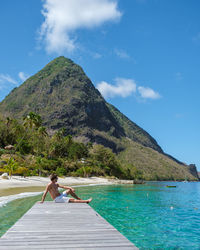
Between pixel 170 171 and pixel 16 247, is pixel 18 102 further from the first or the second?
pixel 16 247

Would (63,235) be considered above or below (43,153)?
below

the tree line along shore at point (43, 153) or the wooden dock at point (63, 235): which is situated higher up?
the tree line along shore at point (43, 153)

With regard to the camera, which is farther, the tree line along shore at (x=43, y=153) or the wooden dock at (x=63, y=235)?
the tree line along shore at (x=43, y=153)

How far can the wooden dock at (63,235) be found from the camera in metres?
4.71

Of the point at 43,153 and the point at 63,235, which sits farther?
the point at 43,153

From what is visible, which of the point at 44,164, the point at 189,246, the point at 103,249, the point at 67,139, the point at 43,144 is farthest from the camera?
the point at 67,139

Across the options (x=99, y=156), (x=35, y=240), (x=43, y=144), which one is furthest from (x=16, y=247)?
(x=99, y=156)

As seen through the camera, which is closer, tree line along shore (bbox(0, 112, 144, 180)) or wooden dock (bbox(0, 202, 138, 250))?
wooden dock (bbox(0, 202, 138, 250))

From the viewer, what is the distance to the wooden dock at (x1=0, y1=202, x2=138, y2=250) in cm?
471

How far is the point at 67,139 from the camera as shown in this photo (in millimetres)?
96438

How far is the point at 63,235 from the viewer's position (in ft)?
18.4

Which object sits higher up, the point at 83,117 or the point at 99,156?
the point at 83,117

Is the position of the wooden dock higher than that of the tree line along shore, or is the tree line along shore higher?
the tree line along shore

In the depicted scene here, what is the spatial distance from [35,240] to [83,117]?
19292 cm
